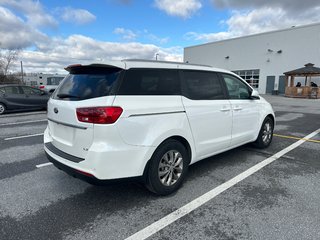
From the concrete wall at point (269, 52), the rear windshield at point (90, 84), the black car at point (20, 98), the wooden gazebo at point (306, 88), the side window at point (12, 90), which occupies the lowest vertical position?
the black car at point (20, 98)

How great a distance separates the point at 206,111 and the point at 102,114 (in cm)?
169

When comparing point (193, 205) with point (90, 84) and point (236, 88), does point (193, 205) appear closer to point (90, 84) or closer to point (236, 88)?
point (90, 84)

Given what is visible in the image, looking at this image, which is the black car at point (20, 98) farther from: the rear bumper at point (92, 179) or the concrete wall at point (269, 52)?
the concrete wall at point (269, 52)

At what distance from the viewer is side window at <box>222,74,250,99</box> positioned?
4.18m

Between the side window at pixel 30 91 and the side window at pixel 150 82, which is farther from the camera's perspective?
the side window at pixel 30 91

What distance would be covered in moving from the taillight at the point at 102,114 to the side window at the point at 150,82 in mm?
245

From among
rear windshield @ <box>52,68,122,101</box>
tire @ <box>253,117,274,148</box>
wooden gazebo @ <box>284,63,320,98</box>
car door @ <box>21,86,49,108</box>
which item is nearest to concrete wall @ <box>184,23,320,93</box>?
wooden gazebo @ <box>284,63,320,98</box>

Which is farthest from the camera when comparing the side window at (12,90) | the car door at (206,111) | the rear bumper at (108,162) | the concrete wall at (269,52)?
the concrete wall at (269,52)

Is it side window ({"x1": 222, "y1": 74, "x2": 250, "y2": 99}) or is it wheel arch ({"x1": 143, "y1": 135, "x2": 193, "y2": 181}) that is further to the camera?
side window ({"x1": 222, "y1": 74, "x2": 250, "y2": 99})

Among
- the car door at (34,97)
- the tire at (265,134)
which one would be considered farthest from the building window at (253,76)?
the tire at (265,134)

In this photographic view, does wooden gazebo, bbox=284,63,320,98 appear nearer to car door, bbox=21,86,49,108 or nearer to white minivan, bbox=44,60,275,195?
car door, bbox=21,86,49,108

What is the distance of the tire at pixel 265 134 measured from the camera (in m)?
5.09

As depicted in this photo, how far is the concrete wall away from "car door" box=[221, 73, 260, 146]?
25.7 metres

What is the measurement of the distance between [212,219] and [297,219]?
986mm
